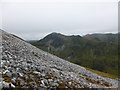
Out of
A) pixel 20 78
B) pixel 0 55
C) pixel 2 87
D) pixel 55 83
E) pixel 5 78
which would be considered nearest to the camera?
pixel 2 87

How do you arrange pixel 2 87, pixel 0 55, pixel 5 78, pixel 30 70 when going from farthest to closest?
pixel 0 55, pixel 30 70, pixel 5 78, pixel 2 87

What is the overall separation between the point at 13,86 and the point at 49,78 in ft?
19.8

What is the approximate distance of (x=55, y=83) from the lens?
1908cm

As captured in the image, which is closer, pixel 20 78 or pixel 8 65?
pixel 20 78

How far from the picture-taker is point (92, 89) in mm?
24281

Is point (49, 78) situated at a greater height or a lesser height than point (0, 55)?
lesser

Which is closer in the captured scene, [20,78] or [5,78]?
[5,78]

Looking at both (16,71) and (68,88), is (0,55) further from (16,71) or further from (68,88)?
(68,88)

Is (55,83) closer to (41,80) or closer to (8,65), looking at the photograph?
(41,80)

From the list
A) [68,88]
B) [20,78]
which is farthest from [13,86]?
[68,88]

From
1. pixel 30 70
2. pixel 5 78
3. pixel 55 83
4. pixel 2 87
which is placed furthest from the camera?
pixel 30 70

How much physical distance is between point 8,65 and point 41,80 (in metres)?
4.93

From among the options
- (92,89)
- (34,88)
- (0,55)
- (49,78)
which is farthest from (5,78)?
(92,89)

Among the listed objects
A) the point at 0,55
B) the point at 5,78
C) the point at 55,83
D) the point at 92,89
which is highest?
the point at 0,55
